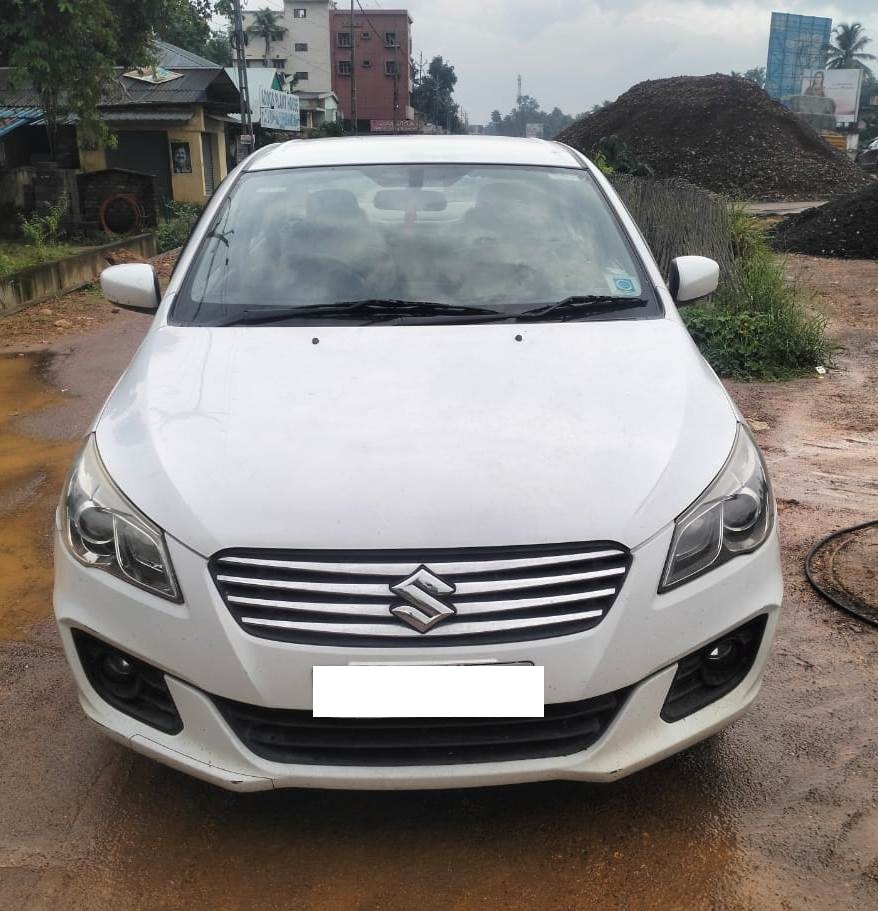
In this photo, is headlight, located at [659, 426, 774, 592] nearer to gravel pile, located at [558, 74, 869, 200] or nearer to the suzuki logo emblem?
the suzuki logo emblem

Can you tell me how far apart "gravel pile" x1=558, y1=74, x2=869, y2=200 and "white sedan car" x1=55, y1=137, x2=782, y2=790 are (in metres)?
24.0

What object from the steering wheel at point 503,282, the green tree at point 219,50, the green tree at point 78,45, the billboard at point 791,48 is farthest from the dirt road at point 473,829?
the billboard at point 791,48

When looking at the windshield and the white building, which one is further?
the white building

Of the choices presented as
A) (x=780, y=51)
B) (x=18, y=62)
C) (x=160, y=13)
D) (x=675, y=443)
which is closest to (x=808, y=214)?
(x=160, y=13)

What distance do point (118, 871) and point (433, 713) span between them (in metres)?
0.91

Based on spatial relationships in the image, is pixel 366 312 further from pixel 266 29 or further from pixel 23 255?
pixel 266 29

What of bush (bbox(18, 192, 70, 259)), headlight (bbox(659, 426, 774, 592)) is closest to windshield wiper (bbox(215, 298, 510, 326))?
headlight (bbox(659, 426, 774, 592))

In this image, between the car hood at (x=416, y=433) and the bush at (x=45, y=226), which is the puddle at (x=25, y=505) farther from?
the bush at (x=45, y=226)

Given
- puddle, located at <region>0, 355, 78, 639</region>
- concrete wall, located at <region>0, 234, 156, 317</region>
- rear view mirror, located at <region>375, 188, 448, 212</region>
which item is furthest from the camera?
concrete wall, located at <region>0, 234, 156, 317</region>

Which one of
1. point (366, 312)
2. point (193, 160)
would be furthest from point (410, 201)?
point (193, 160)

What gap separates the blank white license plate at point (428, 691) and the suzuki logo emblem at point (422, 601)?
0.10 m

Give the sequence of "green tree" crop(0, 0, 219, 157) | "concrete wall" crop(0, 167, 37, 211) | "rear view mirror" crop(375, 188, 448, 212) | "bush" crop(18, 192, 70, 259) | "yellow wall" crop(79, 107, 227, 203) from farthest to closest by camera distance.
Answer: "yellow wall" crop(79, 107, 227, 203) → "concrete wall" crop(0, 167, 37, 211) → "green tree" crop(0, 0, 219, 157) → "bush" crop(18, 192, 70, 259) → "rear view mirror" crop(375, 188, 448, 212)

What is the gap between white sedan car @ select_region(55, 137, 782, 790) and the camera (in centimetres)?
195

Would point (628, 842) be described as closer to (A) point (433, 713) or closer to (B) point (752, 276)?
(A) point (433, 713)
